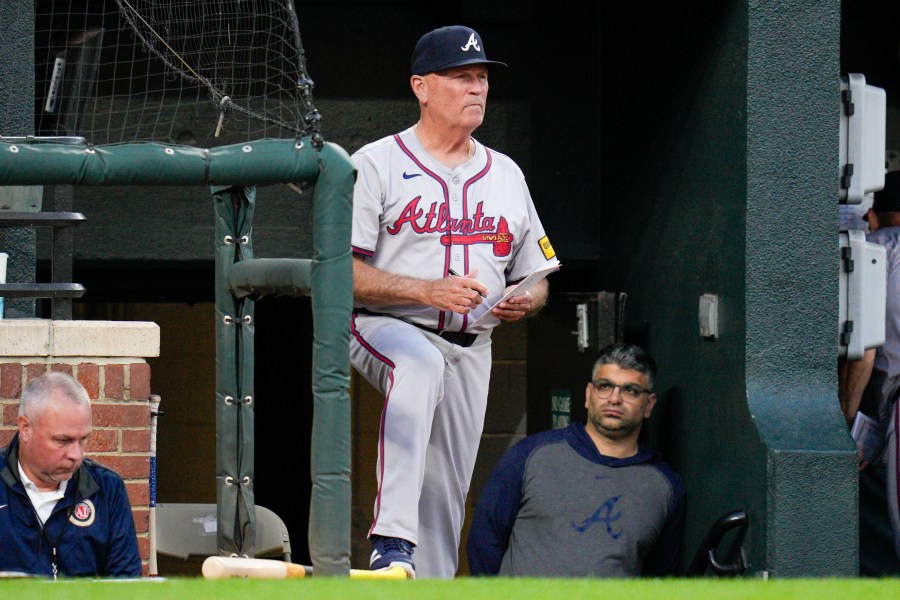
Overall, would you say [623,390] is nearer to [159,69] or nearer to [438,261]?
[438,261]

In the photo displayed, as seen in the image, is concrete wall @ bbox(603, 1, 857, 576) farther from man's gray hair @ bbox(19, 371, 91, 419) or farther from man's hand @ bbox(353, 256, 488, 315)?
man's gray hair @ bbox(19, 371, 91, 419)

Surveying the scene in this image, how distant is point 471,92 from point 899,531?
2558mm

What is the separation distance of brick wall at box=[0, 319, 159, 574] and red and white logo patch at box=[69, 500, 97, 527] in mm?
342

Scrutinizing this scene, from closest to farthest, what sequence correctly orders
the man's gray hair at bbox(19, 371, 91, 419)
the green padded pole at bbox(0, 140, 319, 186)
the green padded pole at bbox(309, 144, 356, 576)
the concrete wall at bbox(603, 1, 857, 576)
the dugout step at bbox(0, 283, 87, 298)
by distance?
the green padded pole at bbox(0, 140, 319, 186) → the green padded pole at bbox(309, 144, 356, 576) → the man's gray hair at bbox(19, 371, 91, 419) → the dugout step at bbox(0, 283, 87, 298) → the concrete wall at bbox(603, 1, 857, 576)

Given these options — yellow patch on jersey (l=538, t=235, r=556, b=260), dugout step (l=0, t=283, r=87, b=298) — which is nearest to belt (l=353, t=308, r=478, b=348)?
yellow patch on jersey (l=538, t=235, r=556, b=260)

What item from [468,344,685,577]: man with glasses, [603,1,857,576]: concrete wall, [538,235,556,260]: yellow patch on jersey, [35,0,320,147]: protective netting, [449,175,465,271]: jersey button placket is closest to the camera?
[449,175,465,271]: jersey button placket

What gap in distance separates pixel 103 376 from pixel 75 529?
0.57m

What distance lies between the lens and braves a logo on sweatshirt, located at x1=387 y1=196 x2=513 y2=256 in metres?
4.87

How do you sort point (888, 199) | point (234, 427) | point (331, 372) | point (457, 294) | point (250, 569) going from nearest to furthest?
point (250, 569), point (331, 372), point (234, 427), point (457, 294), point (888, 199)

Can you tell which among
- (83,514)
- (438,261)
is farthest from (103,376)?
(438,261)

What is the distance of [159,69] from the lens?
6.91m

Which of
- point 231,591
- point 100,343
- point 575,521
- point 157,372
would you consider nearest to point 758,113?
point 575,521

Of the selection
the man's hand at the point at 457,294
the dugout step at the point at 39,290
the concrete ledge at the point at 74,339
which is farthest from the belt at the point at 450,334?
the dugout step at the point at 39,290

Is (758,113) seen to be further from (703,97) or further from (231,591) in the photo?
(231,591)
